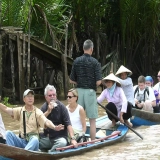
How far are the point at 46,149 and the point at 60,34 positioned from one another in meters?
10.7

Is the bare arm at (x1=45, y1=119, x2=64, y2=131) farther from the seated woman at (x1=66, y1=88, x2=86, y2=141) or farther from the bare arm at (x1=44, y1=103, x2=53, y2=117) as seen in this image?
the seated woman at (x1=66, y1=88, x2=86, y2=141)

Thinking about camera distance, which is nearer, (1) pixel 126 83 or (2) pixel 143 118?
(1) pixel 126 83

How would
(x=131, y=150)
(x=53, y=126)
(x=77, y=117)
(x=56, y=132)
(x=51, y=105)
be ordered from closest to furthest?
1. (x=53, y=126)
2. (x=51, y=105)
3. (x=56, y=132)
4. (x=77, y=117)
5. (x=131, y=150)

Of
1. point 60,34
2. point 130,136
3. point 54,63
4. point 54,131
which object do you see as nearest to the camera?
point 54,131

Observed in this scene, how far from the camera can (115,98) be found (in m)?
8.70

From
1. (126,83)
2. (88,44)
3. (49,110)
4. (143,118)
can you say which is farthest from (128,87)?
(49,110)

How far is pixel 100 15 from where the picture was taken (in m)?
19.6

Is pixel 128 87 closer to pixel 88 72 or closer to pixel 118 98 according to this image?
pixel 118 98

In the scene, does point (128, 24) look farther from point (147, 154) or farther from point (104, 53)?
point (147, 154)

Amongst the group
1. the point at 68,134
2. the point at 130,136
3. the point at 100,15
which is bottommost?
the point at 130,136

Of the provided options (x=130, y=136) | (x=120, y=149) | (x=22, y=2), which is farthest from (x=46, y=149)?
(x=22, y=2)

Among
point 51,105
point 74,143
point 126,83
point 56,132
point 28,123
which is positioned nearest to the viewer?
point 51,105

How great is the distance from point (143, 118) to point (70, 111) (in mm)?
2984

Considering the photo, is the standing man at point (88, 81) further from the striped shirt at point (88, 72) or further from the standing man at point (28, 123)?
the standing man at point (28, 123)
